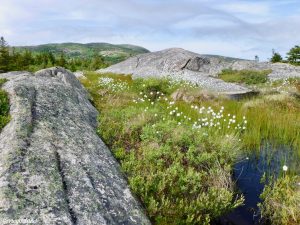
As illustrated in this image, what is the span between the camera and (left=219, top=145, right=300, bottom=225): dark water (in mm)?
8039

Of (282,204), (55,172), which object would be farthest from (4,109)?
(282,204)

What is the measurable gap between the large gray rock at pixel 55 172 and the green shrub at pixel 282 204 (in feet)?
10.6

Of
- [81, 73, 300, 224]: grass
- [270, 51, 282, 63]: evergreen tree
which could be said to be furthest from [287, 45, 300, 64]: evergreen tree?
[81, 73, 300, 224]: grass

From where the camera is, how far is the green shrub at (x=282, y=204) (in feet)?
24.2

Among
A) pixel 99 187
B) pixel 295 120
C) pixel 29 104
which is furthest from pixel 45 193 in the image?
pixel 295 120

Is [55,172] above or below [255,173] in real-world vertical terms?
above

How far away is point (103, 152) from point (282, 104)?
12962mm

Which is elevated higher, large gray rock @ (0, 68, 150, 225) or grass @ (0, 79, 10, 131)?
grass @ (0, 79, 10, 131)

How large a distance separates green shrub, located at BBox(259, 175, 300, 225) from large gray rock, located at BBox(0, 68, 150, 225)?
323cm

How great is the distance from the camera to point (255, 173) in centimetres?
1015

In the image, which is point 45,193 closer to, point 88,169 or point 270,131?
point 88,169

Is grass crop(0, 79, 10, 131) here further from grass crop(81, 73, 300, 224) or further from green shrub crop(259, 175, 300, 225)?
green shrub crop(259, 175, 300, 225)

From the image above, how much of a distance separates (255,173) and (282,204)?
2.50 metres

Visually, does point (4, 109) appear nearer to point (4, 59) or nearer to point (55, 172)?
point (55, 172)
